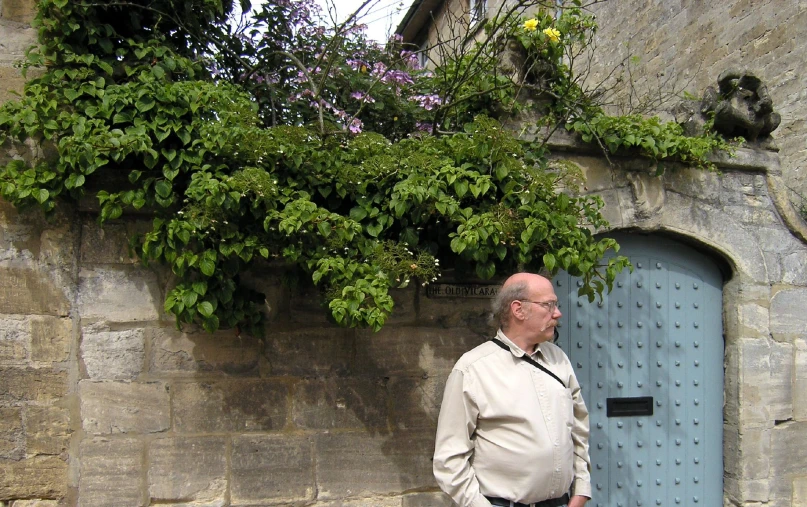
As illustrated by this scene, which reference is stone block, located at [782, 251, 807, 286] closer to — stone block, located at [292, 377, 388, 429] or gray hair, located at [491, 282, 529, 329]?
gray hair, located at [491, 282, 529, 329]

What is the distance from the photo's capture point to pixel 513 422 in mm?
2117

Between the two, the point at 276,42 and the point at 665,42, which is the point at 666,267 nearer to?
the point at 276,42

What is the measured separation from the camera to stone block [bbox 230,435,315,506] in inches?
105

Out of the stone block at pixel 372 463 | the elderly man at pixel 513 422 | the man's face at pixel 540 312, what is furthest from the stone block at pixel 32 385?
the man's face at pixel 540 312

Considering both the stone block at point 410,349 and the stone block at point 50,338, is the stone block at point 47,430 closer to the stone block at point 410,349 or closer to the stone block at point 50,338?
the stone block at point 50,338

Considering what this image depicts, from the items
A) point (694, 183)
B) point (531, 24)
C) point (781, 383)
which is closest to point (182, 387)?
point (531, 24)

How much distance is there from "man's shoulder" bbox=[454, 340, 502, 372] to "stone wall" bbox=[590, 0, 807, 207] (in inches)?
102

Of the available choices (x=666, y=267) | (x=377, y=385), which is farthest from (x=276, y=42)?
(x=666, y=267)

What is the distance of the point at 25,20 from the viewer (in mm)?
2623

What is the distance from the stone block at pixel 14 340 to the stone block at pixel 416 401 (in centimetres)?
153

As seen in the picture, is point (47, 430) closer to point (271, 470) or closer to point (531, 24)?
point (271, 470)

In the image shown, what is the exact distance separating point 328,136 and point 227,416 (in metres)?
1.29

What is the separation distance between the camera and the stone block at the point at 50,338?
254cm

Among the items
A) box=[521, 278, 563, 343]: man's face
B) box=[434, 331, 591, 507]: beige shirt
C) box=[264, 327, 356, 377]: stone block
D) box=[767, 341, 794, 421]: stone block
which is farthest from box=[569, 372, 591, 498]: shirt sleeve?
box=[767, 341, 794, 421]: stone block
